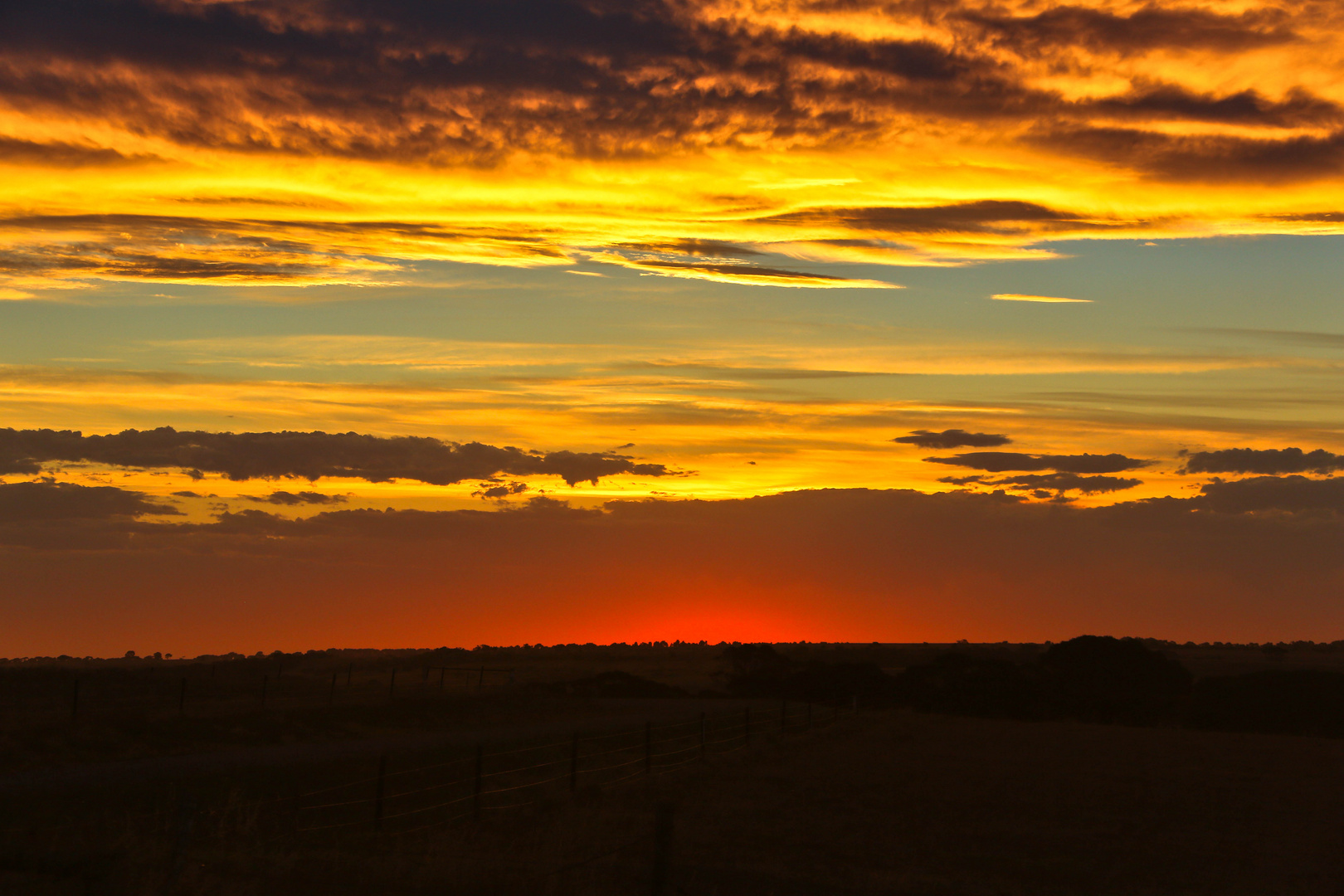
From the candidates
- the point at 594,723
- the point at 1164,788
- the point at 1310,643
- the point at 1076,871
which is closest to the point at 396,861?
the point at 1076,871

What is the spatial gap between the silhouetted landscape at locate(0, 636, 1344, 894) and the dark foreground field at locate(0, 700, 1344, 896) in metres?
0.06

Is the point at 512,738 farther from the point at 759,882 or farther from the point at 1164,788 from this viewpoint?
the point at 759,882

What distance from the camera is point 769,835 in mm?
18891

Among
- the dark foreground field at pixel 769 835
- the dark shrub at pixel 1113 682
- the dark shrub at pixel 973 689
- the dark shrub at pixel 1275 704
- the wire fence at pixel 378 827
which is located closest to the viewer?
the wire fence at pixel 378 827

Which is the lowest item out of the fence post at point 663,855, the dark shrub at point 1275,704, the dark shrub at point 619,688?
the dark shrub at point 619,688

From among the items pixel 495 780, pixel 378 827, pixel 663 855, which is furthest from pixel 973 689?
pixel 663 855

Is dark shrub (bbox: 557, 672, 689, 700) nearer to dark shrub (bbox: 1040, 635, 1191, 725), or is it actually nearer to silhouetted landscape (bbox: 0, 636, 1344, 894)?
silhouetted landscape (bbox: 0, 636, 1344, 894)

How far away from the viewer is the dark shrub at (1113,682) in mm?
59406

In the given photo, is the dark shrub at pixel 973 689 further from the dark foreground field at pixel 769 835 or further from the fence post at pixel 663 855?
the fence post at pixel 663 855

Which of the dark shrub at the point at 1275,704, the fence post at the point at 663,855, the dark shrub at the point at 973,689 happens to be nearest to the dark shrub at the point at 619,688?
the dark shrub at the point at 973,689

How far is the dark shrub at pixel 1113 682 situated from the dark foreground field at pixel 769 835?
89.5ft

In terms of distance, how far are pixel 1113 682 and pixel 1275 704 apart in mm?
8746

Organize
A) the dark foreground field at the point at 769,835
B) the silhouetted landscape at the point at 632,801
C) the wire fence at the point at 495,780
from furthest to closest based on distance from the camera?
the wire fence at the point at 495,780 → the silhouetted landscape at the point at 632,801 → the dark foreground field at the point at 769,835

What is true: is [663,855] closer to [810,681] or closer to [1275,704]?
[1275,704]
